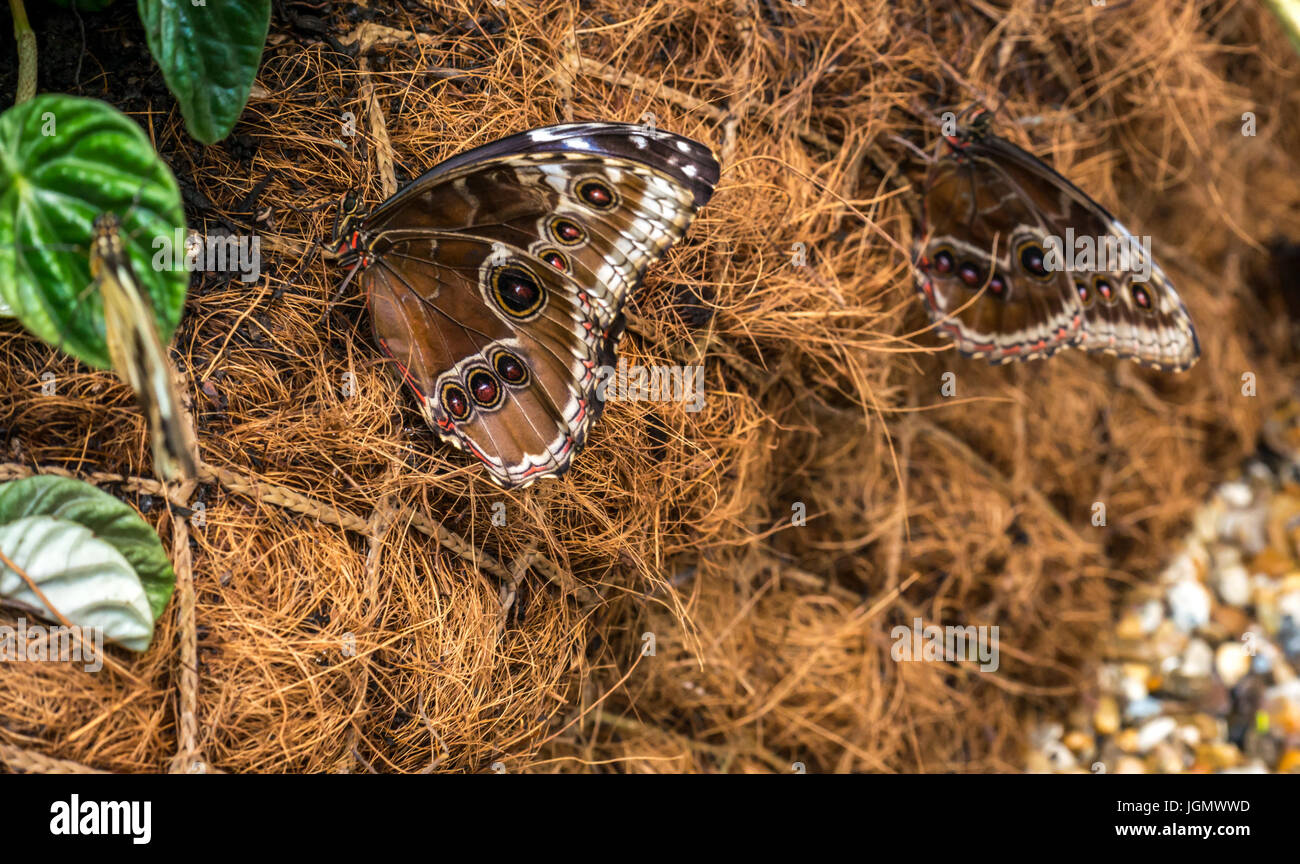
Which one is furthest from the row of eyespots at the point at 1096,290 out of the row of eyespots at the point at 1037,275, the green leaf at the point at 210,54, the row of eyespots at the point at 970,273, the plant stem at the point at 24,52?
the plant stem at the point at 24,52

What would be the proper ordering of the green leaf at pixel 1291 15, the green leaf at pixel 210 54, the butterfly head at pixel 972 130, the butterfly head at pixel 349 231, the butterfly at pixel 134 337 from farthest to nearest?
the butterfly head at pixel 972 130, the green leaf at pixel 1291 15, the butterfly head at pixel 349 231, the green leaf at pixel 210 54, the butterfly at pixel 134 337

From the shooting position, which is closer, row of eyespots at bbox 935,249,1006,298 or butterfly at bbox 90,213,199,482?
butterfly at bbox 90,213,199,482

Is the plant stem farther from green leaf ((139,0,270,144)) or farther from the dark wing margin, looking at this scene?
the dark wing margin

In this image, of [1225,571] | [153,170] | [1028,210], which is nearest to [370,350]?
[153,170]

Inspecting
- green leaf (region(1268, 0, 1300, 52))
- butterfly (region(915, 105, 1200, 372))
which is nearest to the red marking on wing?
butterfly (region(915, 105, 1200, 372))

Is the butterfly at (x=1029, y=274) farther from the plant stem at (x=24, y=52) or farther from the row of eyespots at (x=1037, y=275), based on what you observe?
the plant stem at (x=24, y=52)

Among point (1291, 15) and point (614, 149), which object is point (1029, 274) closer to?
point (1291, 15)
